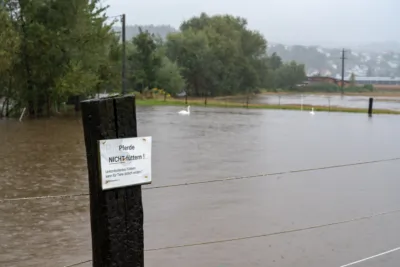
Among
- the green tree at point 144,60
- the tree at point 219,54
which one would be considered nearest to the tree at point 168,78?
the green tree at point 144,60

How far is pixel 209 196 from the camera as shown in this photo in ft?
31.0

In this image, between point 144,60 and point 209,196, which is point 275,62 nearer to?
point 144,60

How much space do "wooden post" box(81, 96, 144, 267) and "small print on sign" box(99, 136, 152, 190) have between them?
46 mm

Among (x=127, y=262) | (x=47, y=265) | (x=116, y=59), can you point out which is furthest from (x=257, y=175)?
(x=116, y=59)

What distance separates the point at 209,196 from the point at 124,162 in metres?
6.06

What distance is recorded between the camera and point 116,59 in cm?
3406

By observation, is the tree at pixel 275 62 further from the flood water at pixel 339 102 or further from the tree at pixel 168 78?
the tree at pixel 168 78

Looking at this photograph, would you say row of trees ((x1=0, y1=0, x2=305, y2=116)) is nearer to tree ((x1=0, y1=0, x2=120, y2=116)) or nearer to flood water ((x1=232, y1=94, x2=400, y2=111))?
tree ((x1=0, y1=0, x2=120, y2=116))

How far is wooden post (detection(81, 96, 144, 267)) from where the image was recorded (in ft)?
11.3

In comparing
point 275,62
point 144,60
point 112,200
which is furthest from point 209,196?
point 275,62

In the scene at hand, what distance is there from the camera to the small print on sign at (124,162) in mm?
3426

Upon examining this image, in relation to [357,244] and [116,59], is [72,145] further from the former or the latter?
[116,59]

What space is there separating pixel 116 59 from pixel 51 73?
6.29 m

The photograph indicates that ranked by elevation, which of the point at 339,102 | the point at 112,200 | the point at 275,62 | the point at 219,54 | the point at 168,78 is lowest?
the point at 339,102
